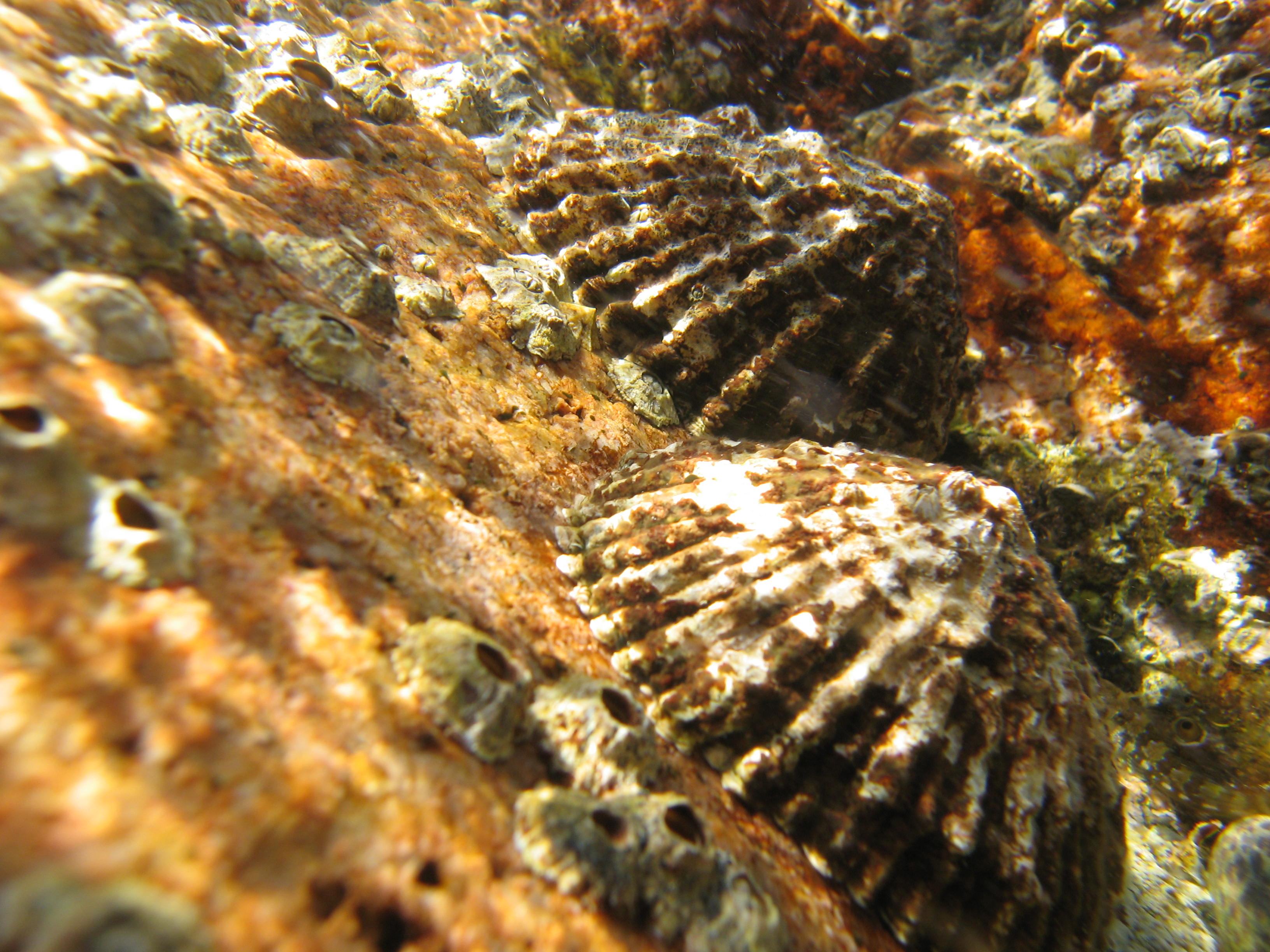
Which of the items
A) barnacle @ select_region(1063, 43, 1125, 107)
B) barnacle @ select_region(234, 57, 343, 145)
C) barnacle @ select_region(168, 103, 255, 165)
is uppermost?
barnacle @ select_region(1063, 43, 1125, 107)

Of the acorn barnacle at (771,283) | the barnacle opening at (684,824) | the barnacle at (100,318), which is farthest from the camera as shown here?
the acorn barnacle at (771,283)

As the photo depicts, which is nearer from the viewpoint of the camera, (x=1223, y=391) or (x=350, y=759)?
(x=350, y=759)

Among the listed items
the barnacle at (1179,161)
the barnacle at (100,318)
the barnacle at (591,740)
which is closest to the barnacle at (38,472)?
the barnacle at (100,318)

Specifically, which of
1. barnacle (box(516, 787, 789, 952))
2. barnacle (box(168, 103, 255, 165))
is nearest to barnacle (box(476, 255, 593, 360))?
barnacle (box(168, 103, 255, 165))

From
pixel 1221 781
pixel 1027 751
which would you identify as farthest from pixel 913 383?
pixel 1221 781

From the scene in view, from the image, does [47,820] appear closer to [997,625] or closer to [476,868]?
[476,868]

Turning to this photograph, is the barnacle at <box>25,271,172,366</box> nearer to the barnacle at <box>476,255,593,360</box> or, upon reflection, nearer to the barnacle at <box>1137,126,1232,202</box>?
the barnacle at <box>476,255,593,360</box>

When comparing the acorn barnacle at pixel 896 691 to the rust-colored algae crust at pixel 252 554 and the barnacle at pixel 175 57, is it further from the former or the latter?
the barnacle at pixel 175 57
